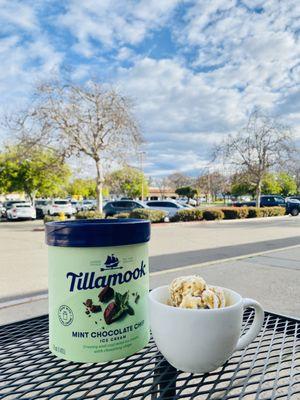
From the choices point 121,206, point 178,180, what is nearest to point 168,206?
point 121,206

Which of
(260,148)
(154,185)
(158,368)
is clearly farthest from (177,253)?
(154,185)

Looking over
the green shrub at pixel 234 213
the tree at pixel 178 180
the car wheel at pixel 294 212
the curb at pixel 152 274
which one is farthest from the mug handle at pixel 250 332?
the tree at pixel 178 180

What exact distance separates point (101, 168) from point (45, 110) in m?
4.19

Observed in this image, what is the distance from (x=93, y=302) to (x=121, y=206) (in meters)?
21.1

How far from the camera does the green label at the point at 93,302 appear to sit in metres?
0.91

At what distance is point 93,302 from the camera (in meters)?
0.91

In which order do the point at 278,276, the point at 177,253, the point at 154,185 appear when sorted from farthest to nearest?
the point at 154,185, the point at 177,253, the point at 278,276

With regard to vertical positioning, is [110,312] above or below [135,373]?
above

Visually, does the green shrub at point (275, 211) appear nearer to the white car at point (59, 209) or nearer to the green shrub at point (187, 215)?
the green shrub at point (187, 215)

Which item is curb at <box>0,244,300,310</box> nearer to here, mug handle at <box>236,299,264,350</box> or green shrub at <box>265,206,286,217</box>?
mug handle at <box>236,299,264,350</box>

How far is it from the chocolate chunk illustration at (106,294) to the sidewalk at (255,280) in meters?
2.88

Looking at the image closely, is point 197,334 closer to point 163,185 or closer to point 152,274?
point 152,274

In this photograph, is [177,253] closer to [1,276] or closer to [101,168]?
[1,276]

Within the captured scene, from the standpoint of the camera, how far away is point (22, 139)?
686 inches
